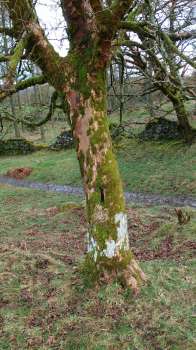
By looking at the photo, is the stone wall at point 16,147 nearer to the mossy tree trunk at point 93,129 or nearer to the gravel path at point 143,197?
the gravel path at point 143,197

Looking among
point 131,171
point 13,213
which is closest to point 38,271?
point 13,213

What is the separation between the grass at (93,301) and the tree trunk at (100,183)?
0.36 metres

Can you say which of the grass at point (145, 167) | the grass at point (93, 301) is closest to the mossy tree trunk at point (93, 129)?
the grass at point (93, 301)

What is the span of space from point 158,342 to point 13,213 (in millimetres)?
9755

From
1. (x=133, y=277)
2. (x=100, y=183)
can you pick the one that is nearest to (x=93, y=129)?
(x=100, y=183)

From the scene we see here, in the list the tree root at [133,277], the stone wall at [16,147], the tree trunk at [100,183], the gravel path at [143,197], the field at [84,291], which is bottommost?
the stone wall at [16,147]

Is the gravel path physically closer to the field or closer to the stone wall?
the field

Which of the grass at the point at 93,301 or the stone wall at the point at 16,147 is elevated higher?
the grass at the point at 93,301

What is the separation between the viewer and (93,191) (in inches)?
238

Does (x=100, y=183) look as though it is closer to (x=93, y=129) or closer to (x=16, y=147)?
(x=93, y=129)

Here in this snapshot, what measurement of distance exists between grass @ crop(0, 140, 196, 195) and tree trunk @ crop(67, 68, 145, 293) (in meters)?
8.60

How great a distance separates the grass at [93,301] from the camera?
16.9 feet

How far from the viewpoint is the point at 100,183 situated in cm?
597

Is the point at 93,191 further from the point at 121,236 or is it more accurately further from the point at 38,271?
the point at 38,271
